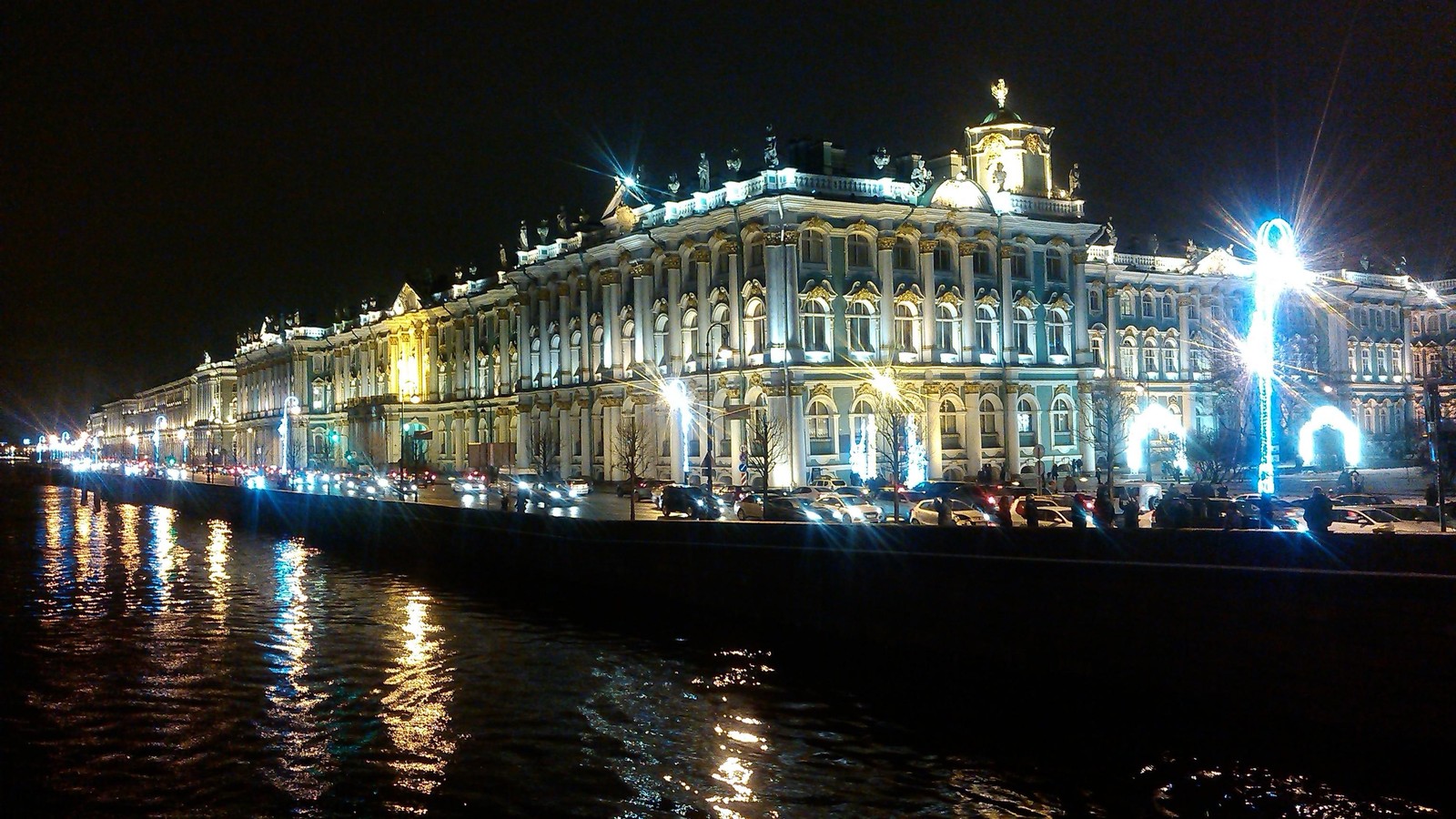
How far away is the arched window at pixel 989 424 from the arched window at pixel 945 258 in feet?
24.1

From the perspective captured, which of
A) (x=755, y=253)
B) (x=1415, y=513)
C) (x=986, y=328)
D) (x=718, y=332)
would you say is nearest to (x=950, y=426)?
(x=986, y=328)

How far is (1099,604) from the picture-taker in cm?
2311

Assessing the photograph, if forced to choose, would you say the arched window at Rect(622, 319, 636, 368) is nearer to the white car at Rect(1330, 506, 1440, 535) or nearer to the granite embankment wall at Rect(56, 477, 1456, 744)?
the granite embankment wall at Rect(56, 477, 1456, 744)

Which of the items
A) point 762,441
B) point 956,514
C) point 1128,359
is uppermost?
point 1128,359

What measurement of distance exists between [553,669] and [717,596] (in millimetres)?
6075

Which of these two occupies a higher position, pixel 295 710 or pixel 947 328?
pixel 947 328

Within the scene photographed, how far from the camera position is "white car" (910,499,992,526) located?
126 ft

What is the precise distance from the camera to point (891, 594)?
27.4m

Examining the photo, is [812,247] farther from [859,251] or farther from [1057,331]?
[1057,331]

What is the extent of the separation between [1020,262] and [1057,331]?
4726 millimetres

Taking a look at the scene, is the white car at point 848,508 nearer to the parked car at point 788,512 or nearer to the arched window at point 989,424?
the parked car at point 788,512

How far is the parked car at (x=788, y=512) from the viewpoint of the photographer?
1598 inches

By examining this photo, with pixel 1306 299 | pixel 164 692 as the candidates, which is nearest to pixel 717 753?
pixel 164 692

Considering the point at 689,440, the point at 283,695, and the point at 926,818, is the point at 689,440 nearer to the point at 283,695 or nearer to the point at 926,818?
the point at 283,695
